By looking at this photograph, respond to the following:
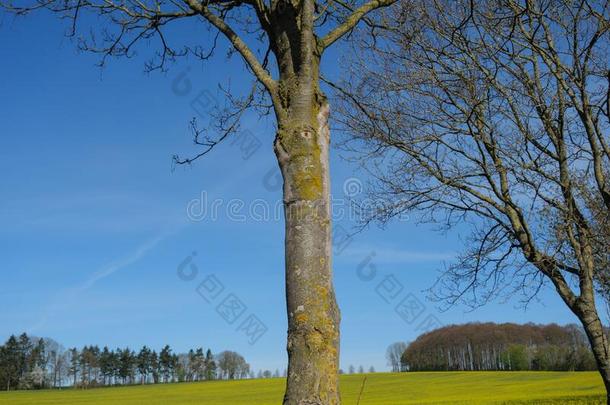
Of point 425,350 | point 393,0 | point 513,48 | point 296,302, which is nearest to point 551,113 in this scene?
point 513,48

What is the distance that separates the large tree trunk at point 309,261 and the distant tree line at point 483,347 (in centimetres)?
9310

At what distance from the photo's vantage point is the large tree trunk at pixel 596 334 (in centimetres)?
903

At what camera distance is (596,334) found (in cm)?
915

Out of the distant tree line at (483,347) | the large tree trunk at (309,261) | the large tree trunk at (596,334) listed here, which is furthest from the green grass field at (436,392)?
the distant tree line at (483,347)

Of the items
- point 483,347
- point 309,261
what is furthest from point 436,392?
point 483,347

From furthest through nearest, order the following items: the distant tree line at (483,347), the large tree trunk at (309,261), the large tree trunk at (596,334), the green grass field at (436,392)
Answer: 1. the distant tree line at (483,347)
2. the green grass field at (436,392)
3. the large tree trunk at (596,334)
4. the large tree trunk at (309,261)

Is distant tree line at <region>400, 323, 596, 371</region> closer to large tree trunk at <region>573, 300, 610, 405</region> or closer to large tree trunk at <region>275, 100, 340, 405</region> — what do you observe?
large tree trunk at <region>573, 300, 610, 405</region>

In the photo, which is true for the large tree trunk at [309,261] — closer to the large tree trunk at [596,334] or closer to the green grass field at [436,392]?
the large tree trunk at [596,334]

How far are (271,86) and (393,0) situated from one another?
210 centimetres

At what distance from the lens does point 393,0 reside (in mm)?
5555

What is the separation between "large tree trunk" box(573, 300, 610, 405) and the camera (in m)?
9.03

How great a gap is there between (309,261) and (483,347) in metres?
106

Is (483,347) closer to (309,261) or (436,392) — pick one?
(436,392)

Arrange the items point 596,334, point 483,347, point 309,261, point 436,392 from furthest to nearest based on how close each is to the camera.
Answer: point 483,347, point 436,392, point 596,334, point 309,261
